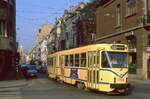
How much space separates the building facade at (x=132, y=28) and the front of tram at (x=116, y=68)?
20.0 meters

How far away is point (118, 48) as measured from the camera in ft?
93.8

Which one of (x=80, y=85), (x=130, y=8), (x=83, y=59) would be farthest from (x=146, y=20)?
(x=83, y=59)

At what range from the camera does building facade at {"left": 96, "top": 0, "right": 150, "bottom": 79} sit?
4866cm

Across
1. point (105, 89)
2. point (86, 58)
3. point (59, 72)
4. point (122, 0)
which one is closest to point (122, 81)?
point (105, 89)

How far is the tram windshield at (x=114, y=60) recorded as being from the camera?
92.0 ft

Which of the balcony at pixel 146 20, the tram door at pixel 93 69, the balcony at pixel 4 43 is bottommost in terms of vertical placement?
the tram door at pixel 93 69

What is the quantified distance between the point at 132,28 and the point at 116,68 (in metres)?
24.8

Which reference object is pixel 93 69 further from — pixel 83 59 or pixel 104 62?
pixel 83 59

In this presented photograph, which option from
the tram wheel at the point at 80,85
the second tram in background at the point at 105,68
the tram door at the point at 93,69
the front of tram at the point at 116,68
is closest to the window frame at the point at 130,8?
the tram wheel at the point at 80,85

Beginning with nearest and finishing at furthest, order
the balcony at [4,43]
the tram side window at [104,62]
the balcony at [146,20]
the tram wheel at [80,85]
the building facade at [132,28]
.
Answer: the tram side window at [104,62] < the tram wheel at [80,85] < the balcony at [146,20] < the building facade at [132,28] < the balcony at [4,43]

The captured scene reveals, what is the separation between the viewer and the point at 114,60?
2820 centimetres

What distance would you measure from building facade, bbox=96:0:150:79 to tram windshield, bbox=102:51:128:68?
19963 millimetres

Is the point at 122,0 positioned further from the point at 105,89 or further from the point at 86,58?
the point at 105,89

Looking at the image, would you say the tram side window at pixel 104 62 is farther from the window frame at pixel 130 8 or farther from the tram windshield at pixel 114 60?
the window frame at pixel 130 8
